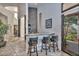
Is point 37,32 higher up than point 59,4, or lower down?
lower down

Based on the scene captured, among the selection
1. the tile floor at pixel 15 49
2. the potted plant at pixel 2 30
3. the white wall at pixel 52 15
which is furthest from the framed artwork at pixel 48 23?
the potted plant at pixel 2 30

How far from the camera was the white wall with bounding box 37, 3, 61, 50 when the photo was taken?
2203mm

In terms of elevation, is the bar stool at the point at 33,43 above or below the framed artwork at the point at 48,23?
below

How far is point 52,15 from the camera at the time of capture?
2209mm

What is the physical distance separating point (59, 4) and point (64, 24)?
37 centimetres

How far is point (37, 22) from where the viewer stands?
2.21 m

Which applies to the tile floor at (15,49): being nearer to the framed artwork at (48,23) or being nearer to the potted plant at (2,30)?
the potted plant at (2,30)

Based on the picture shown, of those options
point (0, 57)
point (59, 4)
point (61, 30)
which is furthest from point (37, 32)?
point (0, 57)

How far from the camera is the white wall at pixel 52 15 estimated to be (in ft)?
7.23

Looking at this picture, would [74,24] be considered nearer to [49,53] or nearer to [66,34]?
[66,34]

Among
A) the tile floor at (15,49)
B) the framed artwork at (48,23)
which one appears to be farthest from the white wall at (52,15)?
the tile floor at (15,49)

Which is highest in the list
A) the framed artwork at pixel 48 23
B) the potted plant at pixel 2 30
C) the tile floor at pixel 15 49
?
the framed artwork at pixel 48 23

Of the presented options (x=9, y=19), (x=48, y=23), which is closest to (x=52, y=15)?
(x=48, y=23)

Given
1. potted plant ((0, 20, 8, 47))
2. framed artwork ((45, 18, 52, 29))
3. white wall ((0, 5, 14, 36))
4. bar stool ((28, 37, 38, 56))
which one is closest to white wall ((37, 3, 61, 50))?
framed artwork ((45, 18, 52, 29))
